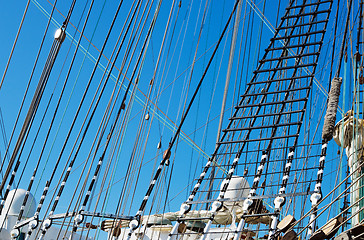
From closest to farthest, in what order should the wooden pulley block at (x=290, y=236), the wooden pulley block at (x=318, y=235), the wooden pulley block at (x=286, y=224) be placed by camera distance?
the wooden pulley block at (x=318, y=235) < the wooden pulley block at (x=290, y=236) < the wooden pulley block at (x=286, y=224)

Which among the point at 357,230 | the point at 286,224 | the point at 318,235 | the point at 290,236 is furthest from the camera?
the point at 286,224

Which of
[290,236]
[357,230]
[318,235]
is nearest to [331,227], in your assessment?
[318,235]

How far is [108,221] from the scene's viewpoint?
13828 millimetres

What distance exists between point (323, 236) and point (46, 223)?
14.0 feet

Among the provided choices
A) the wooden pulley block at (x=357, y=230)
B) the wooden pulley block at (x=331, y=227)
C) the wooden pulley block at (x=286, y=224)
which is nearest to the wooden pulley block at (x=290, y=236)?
the wooden pulley block at (x=286, y=224)

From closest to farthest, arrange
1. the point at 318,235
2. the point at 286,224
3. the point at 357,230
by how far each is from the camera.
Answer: the point at 357,230
the point at 318,235
the point at 286,224

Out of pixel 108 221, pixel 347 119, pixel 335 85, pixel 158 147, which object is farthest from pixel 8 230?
pixel 335 85

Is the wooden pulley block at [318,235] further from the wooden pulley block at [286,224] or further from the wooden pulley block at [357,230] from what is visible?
the wooden pulley block at [286,224]

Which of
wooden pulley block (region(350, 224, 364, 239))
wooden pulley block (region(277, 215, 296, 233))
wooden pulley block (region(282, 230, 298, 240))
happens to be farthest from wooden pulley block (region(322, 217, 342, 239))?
wooden pulley block (region(277, 215, 296, 233))

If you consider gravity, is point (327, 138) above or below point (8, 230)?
below

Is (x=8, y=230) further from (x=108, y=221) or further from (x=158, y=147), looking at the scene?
(x=158, y=147)

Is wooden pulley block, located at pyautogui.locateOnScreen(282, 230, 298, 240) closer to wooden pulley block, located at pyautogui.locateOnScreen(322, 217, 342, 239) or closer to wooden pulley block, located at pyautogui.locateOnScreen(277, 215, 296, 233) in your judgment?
wooden pulley block, located at pyautogui.locateOnScreen(277, 215, 296, 233)

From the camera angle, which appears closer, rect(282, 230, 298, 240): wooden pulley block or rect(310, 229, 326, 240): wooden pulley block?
rect(310, 229, 326, 240): wooden pulley block

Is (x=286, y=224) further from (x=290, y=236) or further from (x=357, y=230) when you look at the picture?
(x=357, y=230)
